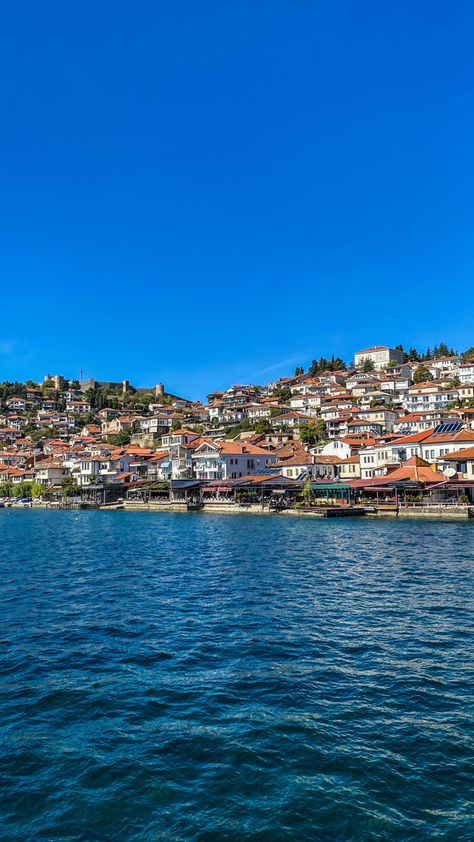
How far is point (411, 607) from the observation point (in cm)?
1933

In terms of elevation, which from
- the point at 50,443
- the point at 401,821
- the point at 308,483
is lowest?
the point at 401,821

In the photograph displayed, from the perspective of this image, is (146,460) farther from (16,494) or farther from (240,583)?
(240,583)

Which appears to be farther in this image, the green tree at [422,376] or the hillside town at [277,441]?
the green tree at [422,376]

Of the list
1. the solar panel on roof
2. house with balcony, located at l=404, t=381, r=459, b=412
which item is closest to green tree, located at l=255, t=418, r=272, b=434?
house with balcony, located at l=404, t=381, r=459, b=412

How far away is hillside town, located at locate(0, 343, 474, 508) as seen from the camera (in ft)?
229

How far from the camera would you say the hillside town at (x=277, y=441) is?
6988 centimetres

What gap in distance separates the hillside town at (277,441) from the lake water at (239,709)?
41148 mm

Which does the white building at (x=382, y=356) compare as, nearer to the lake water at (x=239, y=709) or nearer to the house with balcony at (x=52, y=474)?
Answer: the house with balcony at (x=52, y=474)

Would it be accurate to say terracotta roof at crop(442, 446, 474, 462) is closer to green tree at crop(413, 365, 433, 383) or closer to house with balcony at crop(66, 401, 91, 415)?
green tree at crop(413, 365, 433, 383)

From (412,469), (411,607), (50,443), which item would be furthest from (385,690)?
(50,443)

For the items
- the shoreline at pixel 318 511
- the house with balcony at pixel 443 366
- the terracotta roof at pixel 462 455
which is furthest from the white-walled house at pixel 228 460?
the house with balcony at pixel 443 366

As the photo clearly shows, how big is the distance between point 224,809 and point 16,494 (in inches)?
4642

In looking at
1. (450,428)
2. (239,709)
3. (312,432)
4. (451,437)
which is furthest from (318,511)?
(239,709)

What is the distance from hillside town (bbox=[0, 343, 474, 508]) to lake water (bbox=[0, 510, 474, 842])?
135 ft
